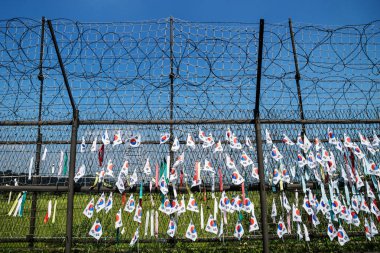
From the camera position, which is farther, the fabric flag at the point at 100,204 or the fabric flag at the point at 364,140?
the fabric flag at the point at 364,140

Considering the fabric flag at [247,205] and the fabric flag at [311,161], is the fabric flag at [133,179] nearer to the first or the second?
the fabric flag at [247,205]

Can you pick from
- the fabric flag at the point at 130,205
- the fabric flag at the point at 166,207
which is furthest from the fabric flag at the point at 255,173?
Answer: the fabric flag at the point at 130,205

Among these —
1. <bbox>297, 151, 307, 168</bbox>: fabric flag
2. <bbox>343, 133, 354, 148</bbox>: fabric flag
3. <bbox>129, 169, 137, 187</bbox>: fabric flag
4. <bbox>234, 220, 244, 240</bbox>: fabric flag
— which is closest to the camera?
<bbox>234, 220, 244, 240</bbox>: fabric flag

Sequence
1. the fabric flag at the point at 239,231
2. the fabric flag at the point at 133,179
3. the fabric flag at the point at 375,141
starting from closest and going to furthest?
the fabric flag at the point at 239,231
the fabric flag at the point at 133,179
the fabric flag at the point at 375,141

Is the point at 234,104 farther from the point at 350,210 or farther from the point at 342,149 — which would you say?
the point at 350,210

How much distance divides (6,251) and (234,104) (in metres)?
3.83

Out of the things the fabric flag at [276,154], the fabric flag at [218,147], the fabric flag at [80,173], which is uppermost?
the fabric flag at [218,147]

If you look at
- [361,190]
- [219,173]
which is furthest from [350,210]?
[219,173]

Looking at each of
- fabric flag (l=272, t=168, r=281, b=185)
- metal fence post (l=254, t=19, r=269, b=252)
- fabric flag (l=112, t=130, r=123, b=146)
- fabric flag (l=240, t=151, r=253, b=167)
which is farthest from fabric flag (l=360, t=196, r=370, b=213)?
fabric flag (l=112, t=130, r=123, b=146)

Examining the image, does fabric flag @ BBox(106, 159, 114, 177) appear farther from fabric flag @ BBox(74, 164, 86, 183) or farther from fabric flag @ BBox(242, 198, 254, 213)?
fabric flag @ BBox(242, 198, 254, 213)

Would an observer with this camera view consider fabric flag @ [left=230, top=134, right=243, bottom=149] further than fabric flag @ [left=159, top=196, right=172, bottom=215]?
Yes

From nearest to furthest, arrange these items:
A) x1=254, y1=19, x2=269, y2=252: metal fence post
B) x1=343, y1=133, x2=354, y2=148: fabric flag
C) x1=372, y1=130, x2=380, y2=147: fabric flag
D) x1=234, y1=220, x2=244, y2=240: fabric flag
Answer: x1=254, y1=19, x2=269, y2=252: metal fence post < x1=234, y1=220, x2=244, y2=240: fabric flag < x1=343, y1=133, x2=354, y2=148: fabric flag < x1=372, y1=130, x2=380, y2=147: fabric flag

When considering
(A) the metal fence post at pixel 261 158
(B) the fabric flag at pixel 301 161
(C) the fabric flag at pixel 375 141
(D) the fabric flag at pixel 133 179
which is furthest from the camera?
(C) the fabric flag at pixel 375 141

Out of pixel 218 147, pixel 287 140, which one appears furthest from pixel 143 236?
pixel 287 140
